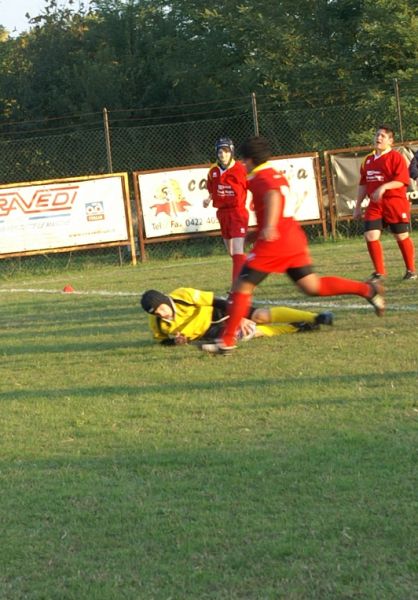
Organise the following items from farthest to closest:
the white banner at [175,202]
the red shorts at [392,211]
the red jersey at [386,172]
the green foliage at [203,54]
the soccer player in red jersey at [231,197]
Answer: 1. the green foliage at [203,54]
2. the white banner at [175,202]
3. the soccer player in red jersey at [231,197]
4. the red shorts at [392,211]
5. the red jersey at [386,172]

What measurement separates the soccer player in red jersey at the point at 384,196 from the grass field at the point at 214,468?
7.00 ft

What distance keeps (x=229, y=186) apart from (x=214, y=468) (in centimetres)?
780

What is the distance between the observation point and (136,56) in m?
38.3

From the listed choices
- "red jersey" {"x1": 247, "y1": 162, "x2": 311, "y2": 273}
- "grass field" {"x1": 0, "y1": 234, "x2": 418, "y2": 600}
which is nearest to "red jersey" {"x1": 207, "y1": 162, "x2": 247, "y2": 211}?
"grass field" {"x1": 0, "y1": 234, "x2": 418, "y2": 600}

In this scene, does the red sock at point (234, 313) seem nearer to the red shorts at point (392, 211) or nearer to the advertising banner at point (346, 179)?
the red shorts at point (392, 211)

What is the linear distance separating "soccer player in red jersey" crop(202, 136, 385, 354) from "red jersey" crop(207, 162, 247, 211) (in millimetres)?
4603

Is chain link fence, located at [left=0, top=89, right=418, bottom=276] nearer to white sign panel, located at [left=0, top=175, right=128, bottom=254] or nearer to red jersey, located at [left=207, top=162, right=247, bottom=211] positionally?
white sign panel, located at [left=0, top=175, right=128, bottom=254]

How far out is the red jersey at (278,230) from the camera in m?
7.96

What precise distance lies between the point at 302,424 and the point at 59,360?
3679mm

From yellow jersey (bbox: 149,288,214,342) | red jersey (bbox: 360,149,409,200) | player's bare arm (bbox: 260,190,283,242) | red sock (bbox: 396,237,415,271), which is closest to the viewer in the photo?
player's bare arm (bbox: 260,190,283,242)

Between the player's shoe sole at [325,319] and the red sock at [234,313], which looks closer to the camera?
the red sock at [234,313]

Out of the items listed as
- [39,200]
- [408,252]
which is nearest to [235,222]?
[408,252]

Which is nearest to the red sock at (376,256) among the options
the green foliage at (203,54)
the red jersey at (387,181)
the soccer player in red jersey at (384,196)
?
the soccer player in red jersey at (384,196)

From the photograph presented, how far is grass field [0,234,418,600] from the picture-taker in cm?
402
